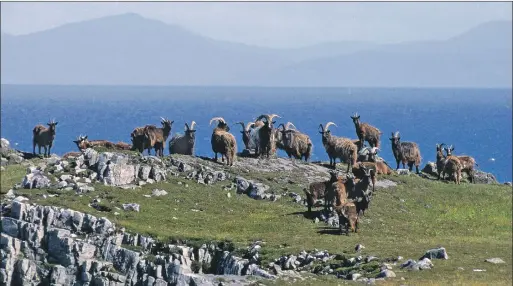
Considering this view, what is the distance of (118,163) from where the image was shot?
167 feet

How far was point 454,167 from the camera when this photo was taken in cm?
6316

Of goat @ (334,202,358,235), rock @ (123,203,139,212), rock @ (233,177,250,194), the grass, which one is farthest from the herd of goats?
rock @ (123,203,139,212)

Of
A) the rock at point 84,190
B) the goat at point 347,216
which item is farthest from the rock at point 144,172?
the goat at point 347,216

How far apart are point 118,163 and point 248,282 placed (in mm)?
17910

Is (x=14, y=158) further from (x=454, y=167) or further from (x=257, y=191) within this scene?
(x=454, y=167)

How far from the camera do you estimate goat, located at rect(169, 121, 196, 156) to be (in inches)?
2431

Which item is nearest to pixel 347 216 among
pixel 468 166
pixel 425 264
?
pixel 425 264

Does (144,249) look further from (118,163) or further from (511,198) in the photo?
(511,198)

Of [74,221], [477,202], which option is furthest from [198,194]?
[477,202]

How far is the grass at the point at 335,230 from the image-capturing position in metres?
39.3

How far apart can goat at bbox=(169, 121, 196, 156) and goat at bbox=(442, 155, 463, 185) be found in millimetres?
18634

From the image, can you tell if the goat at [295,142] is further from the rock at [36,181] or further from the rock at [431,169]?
the rock at [36,181]

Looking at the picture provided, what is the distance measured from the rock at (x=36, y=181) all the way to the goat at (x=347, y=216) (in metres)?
16.8

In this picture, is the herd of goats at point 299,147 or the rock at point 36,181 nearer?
the herd of goats at point 299,147
